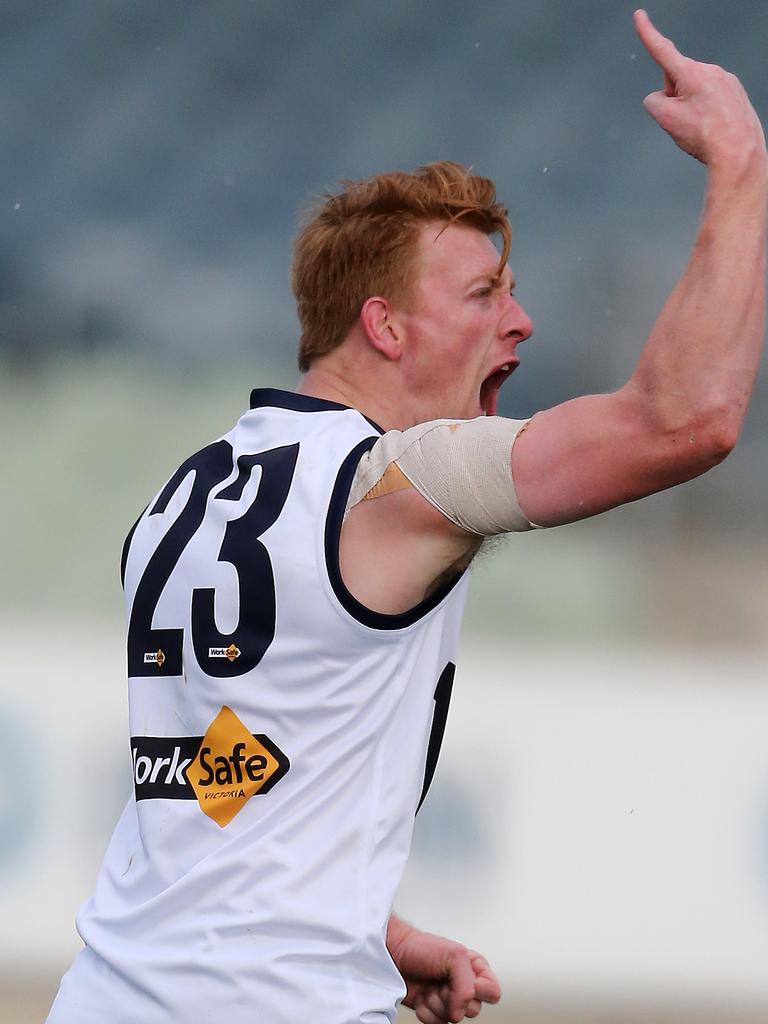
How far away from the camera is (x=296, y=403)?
175 centimetres

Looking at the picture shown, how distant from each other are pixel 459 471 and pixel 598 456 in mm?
164

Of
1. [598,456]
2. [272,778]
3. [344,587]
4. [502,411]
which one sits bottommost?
[272,778]

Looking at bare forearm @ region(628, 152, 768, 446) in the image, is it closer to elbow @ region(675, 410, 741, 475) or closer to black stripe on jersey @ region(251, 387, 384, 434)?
elbow @ region(675, 410, 741, 475)

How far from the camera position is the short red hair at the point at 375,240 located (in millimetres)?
1902

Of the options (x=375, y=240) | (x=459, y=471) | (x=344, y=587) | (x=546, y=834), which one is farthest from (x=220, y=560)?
(x=546, y=834)

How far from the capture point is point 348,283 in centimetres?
192

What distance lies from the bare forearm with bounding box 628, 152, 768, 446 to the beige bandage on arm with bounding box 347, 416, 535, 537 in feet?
0.60

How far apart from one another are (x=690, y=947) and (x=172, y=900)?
2378 millimetres

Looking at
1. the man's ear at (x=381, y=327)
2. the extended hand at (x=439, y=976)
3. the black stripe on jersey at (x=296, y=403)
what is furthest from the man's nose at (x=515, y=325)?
the extended hand at (x=439, y=976)

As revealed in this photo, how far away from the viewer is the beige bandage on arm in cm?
142

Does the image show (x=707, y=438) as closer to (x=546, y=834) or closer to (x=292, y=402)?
(x=292, y=402)

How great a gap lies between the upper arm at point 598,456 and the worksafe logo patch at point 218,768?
1.35ft

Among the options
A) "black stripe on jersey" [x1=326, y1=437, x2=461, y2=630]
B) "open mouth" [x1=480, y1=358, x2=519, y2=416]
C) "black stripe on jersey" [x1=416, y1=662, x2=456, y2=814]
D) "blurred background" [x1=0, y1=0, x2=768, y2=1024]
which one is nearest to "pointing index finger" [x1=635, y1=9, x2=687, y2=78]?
"black stripe on jersey" [x1=326, y1=437, x2=461, y2=630]

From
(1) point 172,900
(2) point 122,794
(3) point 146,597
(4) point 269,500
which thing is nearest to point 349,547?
(4) point 269,500
